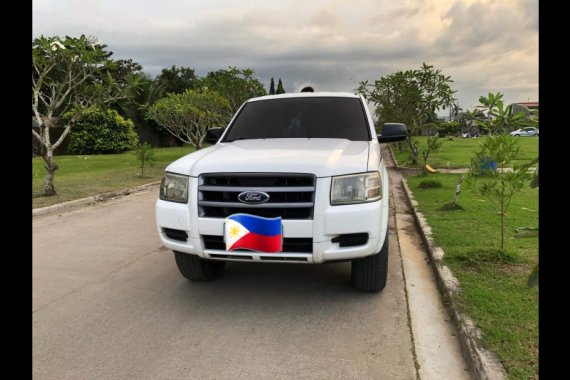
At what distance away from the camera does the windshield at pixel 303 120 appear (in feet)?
15.2

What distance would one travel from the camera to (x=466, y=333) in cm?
303

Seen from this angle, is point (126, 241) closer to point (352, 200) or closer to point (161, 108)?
point (352, 200)

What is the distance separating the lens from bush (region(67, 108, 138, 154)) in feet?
82.5

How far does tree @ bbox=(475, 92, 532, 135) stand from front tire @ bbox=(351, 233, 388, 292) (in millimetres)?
1668

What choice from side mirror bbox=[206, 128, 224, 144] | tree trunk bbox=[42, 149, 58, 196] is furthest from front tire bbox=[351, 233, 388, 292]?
tree trunk bbox=[42, 149, 58, 196]

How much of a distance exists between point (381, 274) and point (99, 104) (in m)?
9.09

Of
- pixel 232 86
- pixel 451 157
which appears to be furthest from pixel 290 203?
pixel 232 86

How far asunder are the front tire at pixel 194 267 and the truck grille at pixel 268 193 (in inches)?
35.9

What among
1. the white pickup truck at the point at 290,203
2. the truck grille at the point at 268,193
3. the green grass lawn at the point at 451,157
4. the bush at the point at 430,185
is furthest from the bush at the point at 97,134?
the truck grille at the point at 268,193

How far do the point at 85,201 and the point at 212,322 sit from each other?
723 centimetres

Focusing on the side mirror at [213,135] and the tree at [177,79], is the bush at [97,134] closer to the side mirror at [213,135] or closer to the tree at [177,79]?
the tree at [177,79]

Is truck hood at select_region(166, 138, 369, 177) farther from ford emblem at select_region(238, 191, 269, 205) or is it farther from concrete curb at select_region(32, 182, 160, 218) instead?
concrete curb at select_region(32, 182, 160, 218)

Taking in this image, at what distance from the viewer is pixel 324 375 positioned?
8.89 ft
